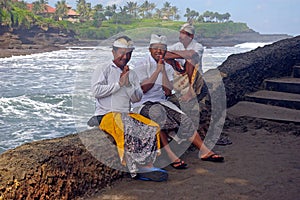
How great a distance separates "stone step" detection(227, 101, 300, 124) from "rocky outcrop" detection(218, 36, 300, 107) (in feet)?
0.55

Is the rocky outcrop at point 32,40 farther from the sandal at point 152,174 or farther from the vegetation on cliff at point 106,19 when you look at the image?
the sandal at point 152,174

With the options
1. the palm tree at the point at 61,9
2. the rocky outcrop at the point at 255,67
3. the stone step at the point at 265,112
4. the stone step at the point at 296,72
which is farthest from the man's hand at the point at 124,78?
the palm tree at the point at 61,9

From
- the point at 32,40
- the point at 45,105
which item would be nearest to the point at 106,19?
the point at 32,40

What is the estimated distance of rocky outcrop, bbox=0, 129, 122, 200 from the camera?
108 inches

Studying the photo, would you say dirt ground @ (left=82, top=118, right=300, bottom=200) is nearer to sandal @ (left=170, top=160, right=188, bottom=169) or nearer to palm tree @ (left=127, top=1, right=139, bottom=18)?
sandal @ (left=170, top=160, right=188, bottom=169)

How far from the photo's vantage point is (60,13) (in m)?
85.6

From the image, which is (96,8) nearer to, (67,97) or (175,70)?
(67,97)

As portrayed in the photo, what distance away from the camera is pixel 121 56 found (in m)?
3.66

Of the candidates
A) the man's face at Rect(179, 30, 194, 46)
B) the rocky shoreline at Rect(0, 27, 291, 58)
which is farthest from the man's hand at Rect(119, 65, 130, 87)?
the rocky shoreline at Rect(0, 27, 291, 58)

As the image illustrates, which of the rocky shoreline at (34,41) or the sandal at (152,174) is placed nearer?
the sandal at (152,174)

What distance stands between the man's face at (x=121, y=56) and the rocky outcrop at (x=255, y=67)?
2395 millimetres

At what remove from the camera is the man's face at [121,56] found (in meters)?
3.65

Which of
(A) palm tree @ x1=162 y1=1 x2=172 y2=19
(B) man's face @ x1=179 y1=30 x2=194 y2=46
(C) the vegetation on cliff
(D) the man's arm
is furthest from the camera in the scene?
(A) palm tree @ x1=162 y1=1 x2=172 y2=19

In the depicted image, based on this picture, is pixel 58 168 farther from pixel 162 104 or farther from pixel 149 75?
pixel 149 75
